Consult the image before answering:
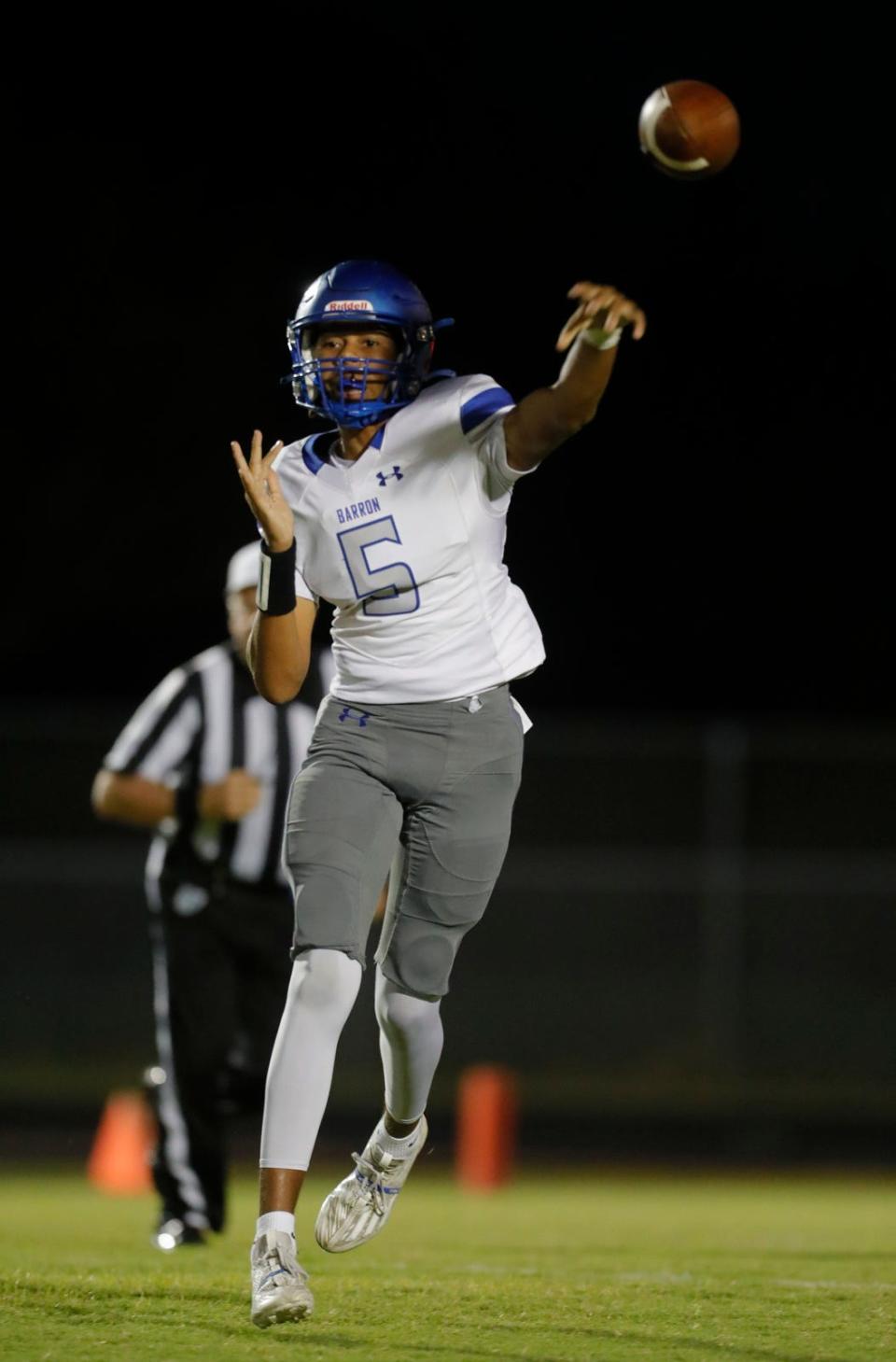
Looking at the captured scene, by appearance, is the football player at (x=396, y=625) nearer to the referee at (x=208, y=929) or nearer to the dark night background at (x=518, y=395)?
the referee at (x=208, y=929)

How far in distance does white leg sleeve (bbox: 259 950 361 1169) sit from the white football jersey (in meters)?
0.63

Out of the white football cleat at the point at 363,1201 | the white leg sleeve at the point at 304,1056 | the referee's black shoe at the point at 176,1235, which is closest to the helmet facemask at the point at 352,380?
the white leg sleeve at the point at 304,1056

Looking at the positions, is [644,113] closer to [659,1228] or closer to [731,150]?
[731,150]

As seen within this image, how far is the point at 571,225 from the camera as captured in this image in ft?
68.2

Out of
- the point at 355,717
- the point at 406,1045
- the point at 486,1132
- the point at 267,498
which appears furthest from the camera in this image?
the point at 486,1132

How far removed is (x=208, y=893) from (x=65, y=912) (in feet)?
27.2

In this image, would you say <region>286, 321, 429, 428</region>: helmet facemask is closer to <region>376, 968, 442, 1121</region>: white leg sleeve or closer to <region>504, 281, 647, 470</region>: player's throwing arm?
<region>504, 281, 647, 470</region>: player's throwing arm

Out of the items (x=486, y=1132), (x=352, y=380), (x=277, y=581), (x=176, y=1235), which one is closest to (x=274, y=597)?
(x=277, y=581)

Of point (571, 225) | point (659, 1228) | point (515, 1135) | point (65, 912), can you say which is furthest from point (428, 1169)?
point (571, 225)

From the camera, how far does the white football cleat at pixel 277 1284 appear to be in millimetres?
4055

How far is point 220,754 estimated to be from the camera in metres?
6.65

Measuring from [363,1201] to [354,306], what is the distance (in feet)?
6.50

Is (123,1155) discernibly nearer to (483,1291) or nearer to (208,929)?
(208,929)

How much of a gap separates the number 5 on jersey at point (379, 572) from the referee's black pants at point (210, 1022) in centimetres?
216
